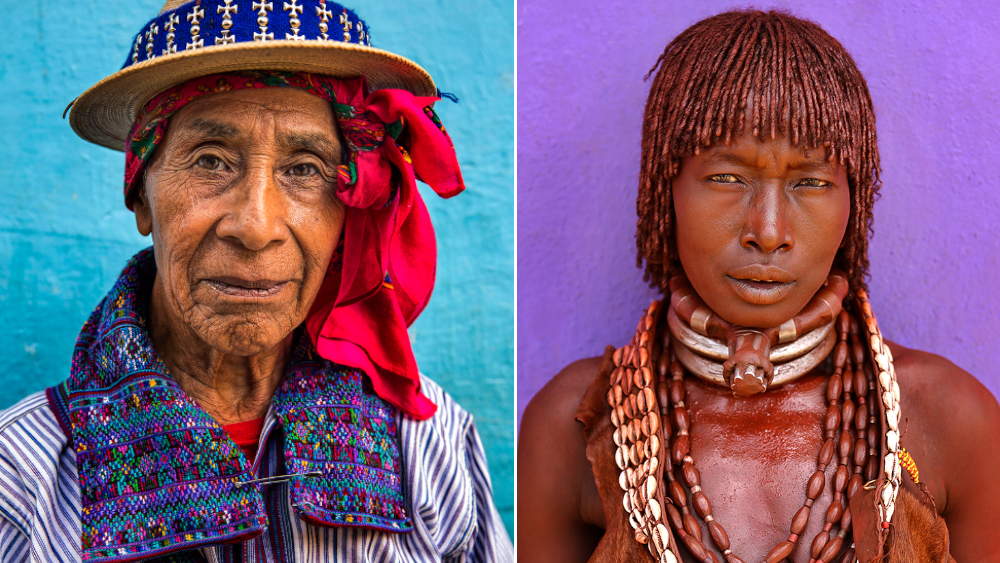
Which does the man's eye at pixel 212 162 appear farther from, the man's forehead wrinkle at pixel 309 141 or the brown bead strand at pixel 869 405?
the brown bead strand at pixel 869 405

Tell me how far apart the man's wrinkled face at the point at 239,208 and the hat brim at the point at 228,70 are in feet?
0.23

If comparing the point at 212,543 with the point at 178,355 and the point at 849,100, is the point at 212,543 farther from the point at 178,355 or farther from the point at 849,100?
the point at 849,100

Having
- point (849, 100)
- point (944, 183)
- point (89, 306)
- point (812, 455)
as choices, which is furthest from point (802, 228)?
point (89, 306)

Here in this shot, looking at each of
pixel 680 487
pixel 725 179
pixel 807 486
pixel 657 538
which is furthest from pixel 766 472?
pixel 725 179

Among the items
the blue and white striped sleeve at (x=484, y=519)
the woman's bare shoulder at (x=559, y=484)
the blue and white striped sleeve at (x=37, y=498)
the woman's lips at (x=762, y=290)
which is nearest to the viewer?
the blue and white striped sleeve at (x=37, y=498)

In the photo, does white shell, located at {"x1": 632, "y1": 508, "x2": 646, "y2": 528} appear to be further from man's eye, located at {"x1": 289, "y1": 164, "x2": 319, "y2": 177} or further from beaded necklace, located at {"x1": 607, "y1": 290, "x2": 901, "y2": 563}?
man's eye, located at {"x1": 289, "y1": 164, "x2": 319, "y2": 177}

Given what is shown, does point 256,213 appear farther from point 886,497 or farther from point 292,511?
point 886,497

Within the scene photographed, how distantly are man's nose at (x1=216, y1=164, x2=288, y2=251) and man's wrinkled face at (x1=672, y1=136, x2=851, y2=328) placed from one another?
0.97 meters

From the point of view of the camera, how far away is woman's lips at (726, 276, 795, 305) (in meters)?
1.93

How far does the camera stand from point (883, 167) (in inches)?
102

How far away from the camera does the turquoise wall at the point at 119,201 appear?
2.55 m

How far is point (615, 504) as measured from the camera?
208cm

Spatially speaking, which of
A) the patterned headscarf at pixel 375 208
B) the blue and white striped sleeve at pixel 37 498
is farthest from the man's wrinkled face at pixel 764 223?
the blue and white striped sleeve at pixel 37 498

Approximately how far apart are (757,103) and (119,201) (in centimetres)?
196
